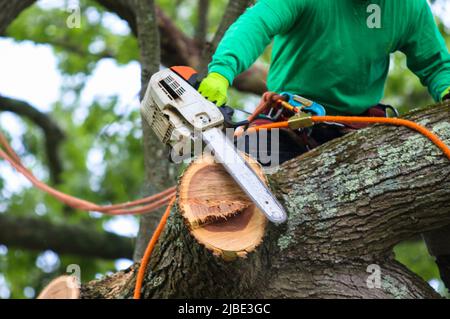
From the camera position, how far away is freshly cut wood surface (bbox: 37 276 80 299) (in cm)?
296

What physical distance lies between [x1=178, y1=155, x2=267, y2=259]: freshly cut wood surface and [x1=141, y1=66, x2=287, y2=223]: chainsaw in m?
0.06

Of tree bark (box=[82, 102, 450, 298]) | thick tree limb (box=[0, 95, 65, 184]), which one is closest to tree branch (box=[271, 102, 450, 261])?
tree bark (box=[82, 102, 450, 298])

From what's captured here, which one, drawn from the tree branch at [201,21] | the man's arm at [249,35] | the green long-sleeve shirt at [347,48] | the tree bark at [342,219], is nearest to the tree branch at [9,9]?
the tree branch at [201,21]

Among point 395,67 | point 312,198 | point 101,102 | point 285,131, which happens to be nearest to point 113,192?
point 101,102

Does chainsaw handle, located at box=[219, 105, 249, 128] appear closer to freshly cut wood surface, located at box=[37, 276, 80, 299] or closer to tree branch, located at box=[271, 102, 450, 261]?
tree branch, located at box=[271, 102, 450, 261]

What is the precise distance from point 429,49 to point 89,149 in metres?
5.57

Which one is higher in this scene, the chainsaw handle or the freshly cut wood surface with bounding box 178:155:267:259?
the chainsaw handle

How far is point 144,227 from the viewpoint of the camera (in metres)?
4.17

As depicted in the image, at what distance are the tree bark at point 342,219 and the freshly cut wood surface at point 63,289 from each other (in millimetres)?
344

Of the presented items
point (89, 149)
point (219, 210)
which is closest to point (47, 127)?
point (89, 149)

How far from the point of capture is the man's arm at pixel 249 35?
2.94m

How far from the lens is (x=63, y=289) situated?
118 inches

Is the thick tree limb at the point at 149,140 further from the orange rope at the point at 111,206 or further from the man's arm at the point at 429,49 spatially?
the man's arm at the point at 429,49

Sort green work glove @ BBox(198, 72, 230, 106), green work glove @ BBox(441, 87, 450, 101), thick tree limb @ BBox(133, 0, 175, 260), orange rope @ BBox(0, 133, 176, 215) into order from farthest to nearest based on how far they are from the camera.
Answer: thick tree limb @ BBox(133, 0, 175, 260)
orange rope @ BBox(0, 133, 176, 215)
green work glove @ BBox(441, 87, 450, 101)
green work glove @ BBox(198, 72, 230, 106)
